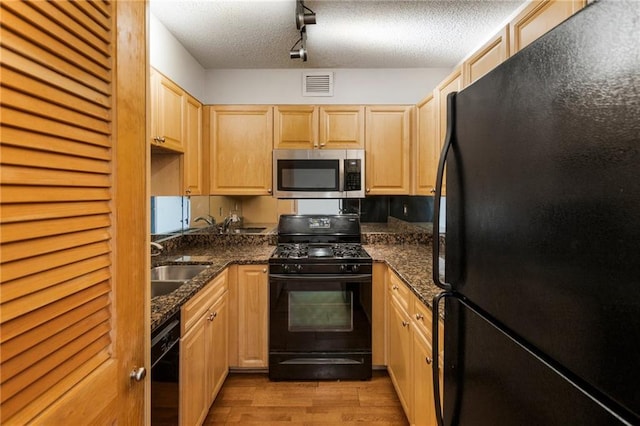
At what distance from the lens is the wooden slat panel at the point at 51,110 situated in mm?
A: 552

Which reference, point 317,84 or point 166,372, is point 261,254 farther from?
point 317,84

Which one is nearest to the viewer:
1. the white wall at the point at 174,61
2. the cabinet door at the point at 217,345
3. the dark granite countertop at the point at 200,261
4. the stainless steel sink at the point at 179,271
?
the dark granite countertop at the point at 200,261

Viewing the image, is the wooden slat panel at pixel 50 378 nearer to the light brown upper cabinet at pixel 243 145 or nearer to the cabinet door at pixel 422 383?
the cabinet door at pixel 422 383

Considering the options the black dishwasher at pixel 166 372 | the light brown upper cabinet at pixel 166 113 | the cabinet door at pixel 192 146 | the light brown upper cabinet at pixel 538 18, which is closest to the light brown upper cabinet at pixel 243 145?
the cabinet door at pixel 192 146

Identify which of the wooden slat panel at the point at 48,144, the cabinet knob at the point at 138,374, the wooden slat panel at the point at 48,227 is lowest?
the cabinet knob at the point at 138,374

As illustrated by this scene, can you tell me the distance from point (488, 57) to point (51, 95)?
68.6 inches

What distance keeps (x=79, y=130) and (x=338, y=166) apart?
2.45 m

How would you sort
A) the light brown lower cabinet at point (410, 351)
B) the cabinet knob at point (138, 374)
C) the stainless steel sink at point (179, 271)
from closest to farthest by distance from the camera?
the cabinet knob at point (138, 374)
the light brown lower cabinet at point (410, 351)
the stainless steel sink at point (179, 271)

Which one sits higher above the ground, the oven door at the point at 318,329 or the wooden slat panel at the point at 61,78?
the wooden slat panel at the point at 61,78

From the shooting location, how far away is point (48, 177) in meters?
0.63

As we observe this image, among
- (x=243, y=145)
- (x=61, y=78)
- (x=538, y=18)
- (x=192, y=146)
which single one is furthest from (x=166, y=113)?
(x=538, y=18)

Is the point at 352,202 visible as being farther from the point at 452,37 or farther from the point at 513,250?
the point at 513,250

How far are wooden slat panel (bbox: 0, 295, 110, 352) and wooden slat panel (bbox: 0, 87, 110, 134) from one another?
349mm

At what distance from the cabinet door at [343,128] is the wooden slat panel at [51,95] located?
8.03 ft
